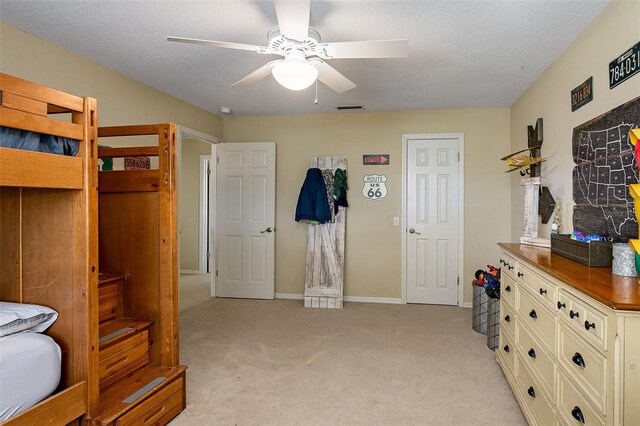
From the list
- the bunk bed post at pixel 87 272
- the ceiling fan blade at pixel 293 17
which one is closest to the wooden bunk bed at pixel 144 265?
the bunk bed post at pixel 87 272

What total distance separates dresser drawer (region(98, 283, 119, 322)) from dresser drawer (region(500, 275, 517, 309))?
259 cm

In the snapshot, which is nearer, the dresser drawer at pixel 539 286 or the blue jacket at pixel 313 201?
the dresser drawer at pixel 539 286

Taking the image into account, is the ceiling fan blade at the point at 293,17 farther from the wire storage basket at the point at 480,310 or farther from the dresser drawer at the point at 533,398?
the wire storage basket at the point at 480,310

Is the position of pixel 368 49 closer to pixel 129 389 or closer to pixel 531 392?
pixel 531 392

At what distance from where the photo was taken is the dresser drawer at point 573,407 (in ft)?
4.52

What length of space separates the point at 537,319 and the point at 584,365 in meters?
0.56

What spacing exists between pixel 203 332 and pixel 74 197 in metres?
2.26

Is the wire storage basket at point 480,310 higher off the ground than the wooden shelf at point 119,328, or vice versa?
the wooden shelf at point 119,328

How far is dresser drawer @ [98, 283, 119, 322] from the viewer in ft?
7.26

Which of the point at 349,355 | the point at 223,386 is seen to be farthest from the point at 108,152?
the point at 349,355

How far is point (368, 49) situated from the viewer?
6.61 feet

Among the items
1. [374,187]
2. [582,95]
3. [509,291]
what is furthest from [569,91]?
[374,187]

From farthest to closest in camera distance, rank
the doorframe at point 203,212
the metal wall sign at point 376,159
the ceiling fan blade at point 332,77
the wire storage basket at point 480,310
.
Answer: the doorframe at point 203,212, the metal wall sign at point 376,159, the wire storage basket at point 480,310, the ceiling fan blade at point 332,77

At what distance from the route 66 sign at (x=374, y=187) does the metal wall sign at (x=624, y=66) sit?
270 cm
